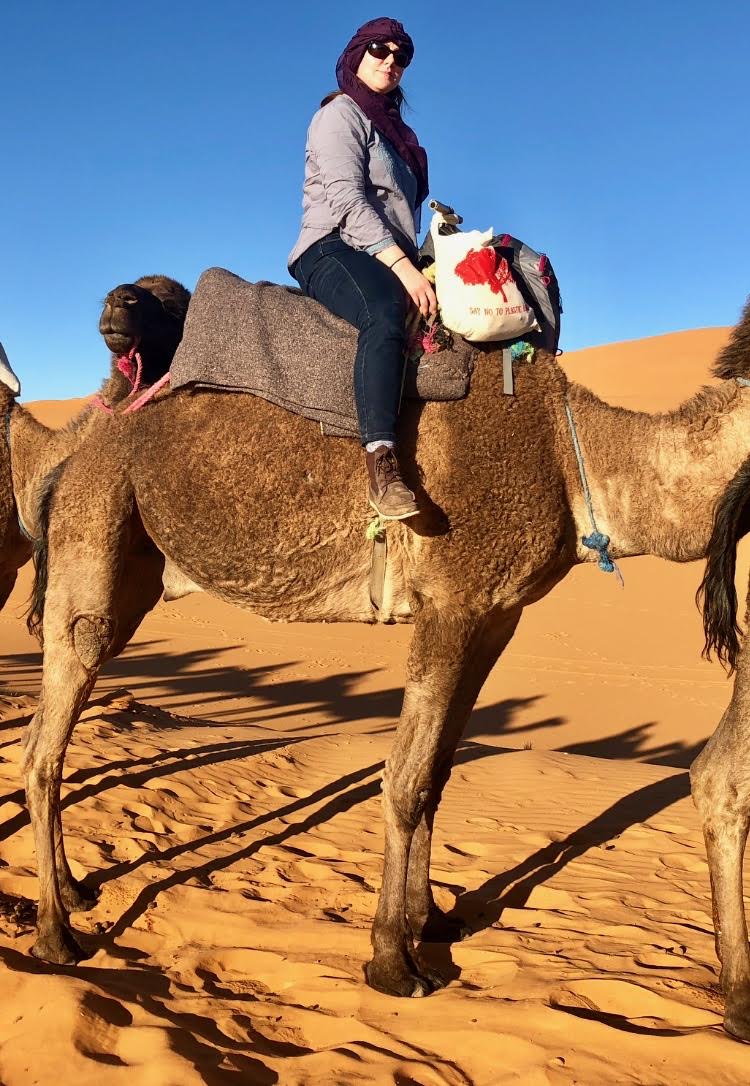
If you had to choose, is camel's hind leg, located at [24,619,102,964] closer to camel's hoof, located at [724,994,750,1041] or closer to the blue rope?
the blue rope

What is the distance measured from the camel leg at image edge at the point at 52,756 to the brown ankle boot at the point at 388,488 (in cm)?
205

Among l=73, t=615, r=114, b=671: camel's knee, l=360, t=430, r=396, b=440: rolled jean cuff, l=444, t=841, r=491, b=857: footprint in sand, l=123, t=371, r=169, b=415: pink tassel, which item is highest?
l=123, t=371, r=169, b=415: pink tassel

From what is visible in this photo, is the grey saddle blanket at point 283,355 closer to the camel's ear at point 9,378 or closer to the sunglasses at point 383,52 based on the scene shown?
the sunglasses at point 383,52

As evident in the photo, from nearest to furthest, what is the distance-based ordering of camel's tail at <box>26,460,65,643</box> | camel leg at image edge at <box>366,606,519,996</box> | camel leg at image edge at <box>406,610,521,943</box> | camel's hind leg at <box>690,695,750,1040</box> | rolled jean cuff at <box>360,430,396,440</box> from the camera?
camel's hind leg at <box>690,695,750,1040</box>, rolled jean cuff at <box>360,430,396,440</box>, camel leg at image edge at <box>366,606,519,996</box>, camel leg at image edge at <box>406,610,521,943</box>, camel's tail at <box>26,460,65,643</box>

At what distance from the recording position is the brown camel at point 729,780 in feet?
11.1

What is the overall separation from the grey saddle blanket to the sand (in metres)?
2.39

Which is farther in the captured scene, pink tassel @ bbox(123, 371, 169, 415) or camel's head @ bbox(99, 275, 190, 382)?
camel's head @ bbox(99, 275, 190, 382)

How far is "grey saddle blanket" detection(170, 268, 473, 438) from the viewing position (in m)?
3.95

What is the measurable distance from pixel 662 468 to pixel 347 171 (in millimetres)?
1878

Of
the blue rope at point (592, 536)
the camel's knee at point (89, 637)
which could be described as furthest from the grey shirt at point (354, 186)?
the camel's knee at point (89, 637)

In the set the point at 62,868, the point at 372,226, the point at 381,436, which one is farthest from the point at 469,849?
the point at 372,226

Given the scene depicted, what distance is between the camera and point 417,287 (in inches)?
156

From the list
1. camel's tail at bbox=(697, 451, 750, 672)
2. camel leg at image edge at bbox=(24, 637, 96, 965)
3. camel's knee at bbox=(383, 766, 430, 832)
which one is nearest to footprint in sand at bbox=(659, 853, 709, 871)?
camel's knee at bbox=(383, 766, 430, 832)

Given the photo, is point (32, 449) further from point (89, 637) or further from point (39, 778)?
point (39, 778)
